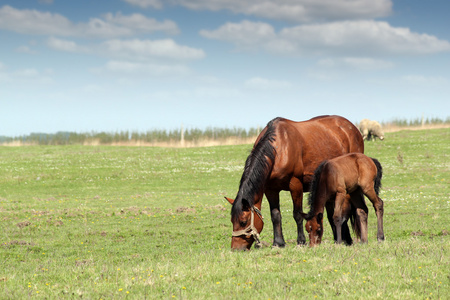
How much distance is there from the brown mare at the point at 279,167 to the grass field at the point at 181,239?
0.56 metres

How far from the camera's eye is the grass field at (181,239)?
22.5 feet

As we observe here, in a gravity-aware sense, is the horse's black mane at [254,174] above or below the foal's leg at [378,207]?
above

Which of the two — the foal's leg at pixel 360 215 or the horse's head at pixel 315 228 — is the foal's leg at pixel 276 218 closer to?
the horse's head at pixel 315 228

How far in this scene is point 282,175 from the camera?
403 inches

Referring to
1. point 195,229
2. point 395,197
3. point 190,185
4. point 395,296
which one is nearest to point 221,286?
point 395,296

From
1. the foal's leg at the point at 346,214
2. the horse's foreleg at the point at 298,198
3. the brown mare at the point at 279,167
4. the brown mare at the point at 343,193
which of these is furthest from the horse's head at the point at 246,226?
the foal's leg at the point at 346,214

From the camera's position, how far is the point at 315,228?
388 inches

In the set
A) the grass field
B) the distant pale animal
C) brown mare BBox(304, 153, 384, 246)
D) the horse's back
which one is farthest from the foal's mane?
the distant pale animal

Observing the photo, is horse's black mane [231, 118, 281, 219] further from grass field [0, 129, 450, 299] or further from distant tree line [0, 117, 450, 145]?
distant tree line [0, 117, 450, 145]

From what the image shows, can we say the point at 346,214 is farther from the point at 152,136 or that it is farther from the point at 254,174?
the point at 152,136

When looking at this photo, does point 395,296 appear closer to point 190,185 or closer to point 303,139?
point 303,139

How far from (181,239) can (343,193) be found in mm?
5766

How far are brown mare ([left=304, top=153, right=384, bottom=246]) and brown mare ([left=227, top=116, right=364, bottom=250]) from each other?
56cm

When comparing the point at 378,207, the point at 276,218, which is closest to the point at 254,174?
the point at 276,218
